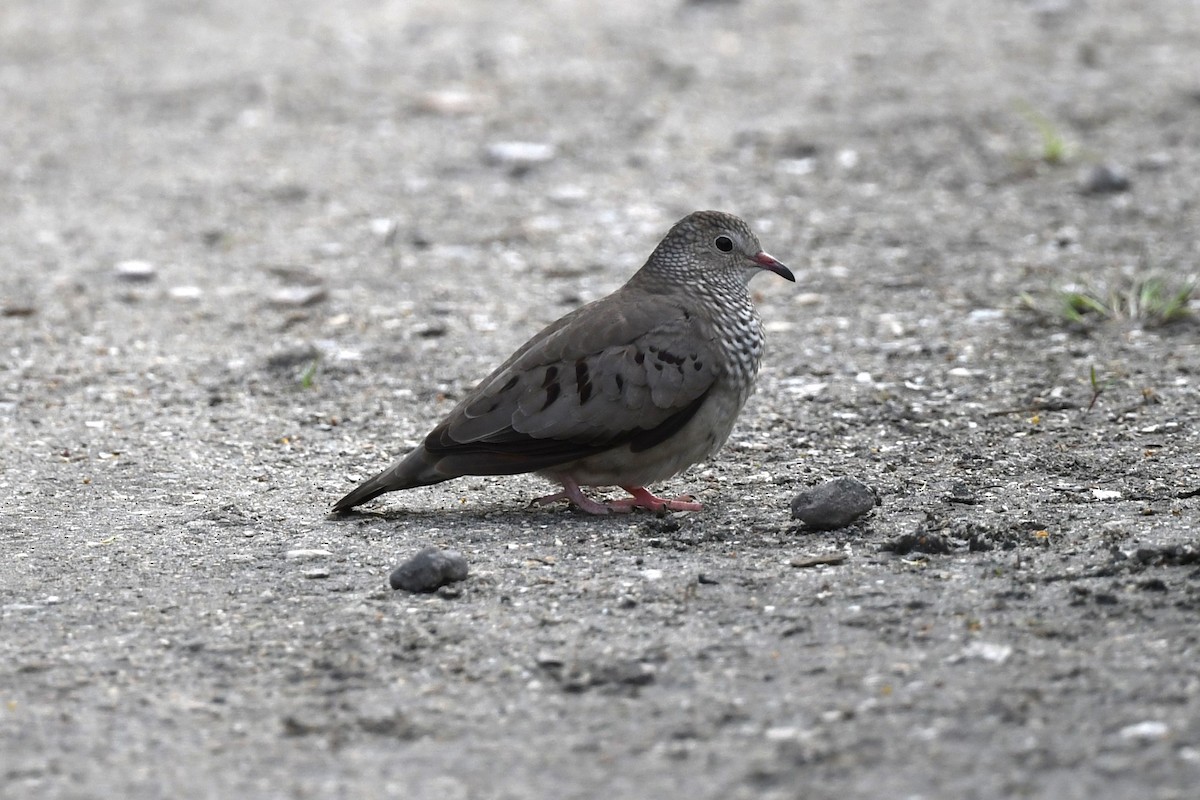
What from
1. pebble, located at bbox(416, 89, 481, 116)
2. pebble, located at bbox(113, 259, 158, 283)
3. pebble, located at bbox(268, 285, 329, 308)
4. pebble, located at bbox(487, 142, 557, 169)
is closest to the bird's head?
pebble, located at bbox(268, 285, 329, 308)

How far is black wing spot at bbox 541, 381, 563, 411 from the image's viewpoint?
5.09 meters

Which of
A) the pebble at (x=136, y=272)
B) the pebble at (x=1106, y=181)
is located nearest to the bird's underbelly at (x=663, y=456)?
the pebble at (x=136, y=272)

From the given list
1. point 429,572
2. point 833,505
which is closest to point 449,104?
point 833,505

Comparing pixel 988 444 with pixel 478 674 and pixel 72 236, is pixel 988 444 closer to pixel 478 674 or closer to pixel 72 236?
pixel 478 674

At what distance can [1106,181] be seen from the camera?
884 centimetres

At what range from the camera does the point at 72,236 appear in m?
9.23

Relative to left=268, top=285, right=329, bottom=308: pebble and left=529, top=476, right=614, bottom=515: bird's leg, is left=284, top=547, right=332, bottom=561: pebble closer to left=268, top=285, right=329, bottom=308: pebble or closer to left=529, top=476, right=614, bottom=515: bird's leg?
left=529, top=476, right=614, bottom=515: bird's leg

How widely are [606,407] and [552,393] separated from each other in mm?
185

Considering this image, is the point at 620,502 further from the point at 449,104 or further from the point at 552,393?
the point at 449,104

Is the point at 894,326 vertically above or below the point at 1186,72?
below

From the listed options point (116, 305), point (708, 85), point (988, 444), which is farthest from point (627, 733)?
point (708, 85)

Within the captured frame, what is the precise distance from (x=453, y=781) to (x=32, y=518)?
2489 mm

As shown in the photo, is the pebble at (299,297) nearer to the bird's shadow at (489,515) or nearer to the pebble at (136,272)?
the pebble at (136,272)

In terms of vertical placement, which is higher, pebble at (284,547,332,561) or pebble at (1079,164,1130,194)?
pebble at (1079,164,1130,194)
